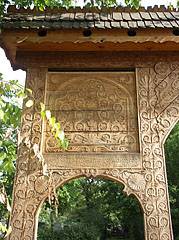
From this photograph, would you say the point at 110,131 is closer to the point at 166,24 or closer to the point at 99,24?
the point at 99,24

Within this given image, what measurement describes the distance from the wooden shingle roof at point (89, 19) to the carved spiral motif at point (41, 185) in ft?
7.18

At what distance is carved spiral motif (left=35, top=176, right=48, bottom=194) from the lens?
349 cm

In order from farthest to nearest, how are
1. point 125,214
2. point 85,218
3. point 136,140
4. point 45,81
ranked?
point 85,218 < point 125,214 < point 45,81 < point 136,140

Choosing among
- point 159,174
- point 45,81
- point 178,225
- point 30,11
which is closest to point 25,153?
point 45,81

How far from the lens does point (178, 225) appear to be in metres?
13.2

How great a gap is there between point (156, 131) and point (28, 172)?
2.02 m

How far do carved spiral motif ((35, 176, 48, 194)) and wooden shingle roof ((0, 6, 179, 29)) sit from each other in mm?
2190

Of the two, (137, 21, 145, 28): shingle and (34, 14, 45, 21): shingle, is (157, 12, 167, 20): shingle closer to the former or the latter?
(137, 21, 145, 28): shingle

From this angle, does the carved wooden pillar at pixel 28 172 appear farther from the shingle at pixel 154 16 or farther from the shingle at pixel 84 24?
the shingle at pixel 154 16

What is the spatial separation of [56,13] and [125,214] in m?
14.6

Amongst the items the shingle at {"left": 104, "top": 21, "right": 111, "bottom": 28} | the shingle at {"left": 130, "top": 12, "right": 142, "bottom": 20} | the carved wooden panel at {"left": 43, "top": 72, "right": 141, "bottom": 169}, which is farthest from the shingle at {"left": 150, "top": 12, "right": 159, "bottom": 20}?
the carved wooden panel at {"left": 43, "top": 72, "right": 141, "bottom": 169}

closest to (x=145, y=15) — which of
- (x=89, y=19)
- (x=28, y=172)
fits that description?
(x=89, y=19)

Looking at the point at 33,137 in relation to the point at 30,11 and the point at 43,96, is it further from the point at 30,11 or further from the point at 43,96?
the point at 30,11

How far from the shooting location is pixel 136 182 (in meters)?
3.51
